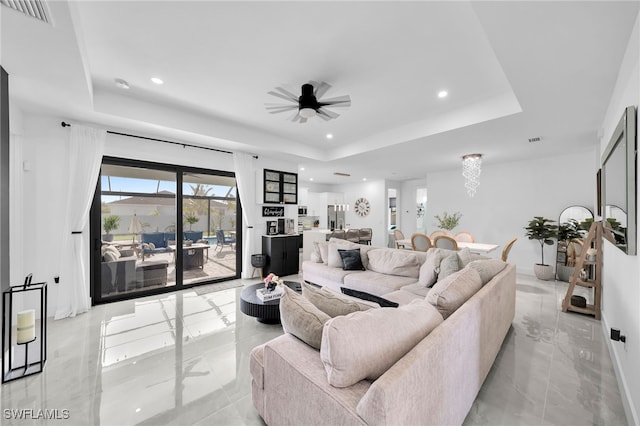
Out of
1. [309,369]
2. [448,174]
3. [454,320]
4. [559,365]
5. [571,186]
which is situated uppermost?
[448,174]

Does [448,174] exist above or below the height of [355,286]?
above

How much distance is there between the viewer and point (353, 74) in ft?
8.82

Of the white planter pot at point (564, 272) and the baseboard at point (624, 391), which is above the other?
the white planter pot at point (564, 272)

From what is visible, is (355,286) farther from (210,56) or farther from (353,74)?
(210,56)

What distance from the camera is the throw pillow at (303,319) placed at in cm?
134

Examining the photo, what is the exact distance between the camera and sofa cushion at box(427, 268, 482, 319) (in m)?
1.63

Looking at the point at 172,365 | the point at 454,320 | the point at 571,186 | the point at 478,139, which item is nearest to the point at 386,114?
the point at 478,139

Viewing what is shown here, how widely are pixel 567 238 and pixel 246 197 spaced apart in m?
6.10

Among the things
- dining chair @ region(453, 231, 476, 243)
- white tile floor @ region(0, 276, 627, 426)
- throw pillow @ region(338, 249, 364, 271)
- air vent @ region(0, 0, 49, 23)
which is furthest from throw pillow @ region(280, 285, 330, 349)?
dining chair @ region(453, 231, 476, 243)

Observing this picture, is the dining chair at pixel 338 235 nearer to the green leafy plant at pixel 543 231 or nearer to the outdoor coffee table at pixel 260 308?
the outdoor coffee table at pixel 260 308

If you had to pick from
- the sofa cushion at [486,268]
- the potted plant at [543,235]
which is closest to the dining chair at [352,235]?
the potted plant at [543,235]

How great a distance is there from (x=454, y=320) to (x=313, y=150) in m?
4.64

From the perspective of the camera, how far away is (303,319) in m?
1.40

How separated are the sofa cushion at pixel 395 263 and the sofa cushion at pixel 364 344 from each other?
236cm
